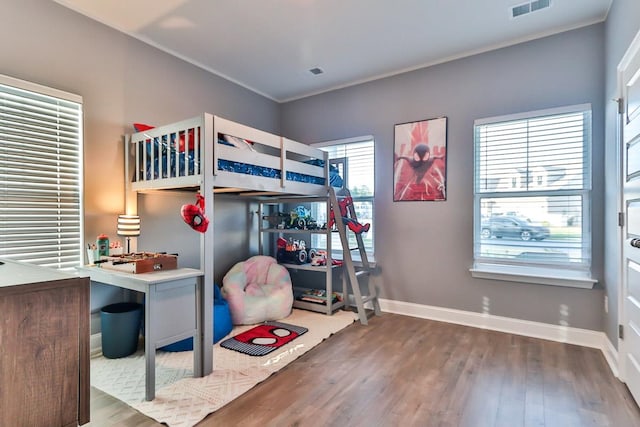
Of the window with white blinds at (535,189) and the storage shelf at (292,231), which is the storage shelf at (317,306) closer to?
the storage shelf at (292,231)

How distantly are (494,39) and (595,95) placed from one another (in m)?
0.94

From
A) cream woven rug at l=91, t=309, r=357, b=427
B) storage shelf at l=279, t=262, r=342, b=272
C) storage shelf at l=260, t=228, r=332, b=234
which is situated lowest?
cream woven rug at l=91, t=309, r=357, b=427

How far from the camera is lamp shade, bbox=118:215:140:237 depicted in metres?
2.73

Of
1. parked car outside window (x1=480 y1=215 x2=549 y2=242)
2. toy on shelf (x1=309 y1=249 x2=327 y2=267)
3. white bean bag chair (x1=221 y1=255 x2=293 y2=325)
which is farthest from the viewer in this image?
toy on shelf (x1=309 y1=249 x2=327 y2=267)

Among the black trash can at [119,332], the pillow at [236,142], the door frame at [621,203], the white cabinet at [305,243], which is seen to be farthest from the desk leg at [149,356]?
the door frame at [621,203]

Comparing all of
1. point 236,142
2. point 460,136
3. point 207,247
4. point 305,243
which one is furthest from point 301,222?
point 460,136

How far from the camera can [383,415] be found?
1.84 metres

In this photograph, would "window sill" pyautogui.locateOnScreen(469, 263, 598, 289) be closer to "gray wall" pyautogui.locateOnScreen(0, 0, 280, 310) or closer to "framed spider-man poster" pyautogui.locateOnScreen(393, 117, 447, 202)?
"framed spider-man poster" pyautogui.locateOnScreen(393, 117, 447, 202)

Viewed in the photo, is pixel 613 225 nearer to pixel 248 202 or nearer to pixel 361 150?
pixel 361 150

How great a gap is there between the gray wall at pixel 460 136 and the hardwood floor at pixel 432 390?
1.39ft

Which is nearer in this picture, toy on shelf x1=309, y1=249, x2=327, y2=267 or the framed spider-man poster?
the framed spider-man poster

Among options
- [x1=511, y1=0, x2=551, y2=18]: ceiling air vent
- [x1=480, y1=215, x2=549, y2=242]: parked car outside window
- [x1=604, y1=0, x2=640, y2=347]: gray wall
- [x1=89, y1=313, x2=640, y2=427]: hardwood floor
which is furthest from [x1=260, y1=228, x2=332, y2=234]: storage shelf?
[x1=511, y1=0, x2=551, y2=18]: ceiling air vent

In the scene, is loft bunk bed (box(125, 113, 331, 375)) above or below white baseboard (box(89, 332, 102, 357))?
above

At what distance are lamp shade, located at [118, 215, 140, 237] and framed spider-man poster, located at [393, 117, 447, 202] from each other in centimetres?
252
